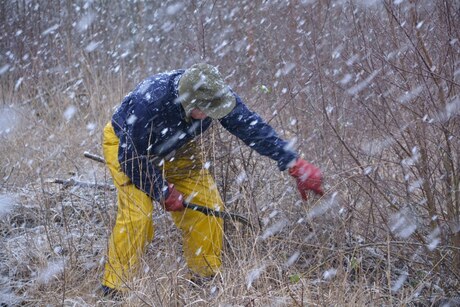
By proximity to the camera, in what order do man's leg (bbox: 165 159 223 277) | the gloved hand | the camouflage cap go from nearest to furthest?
1. the camouflage cap
2. the gloved hand
3. man's leg (bbox: 165 159 223 277)

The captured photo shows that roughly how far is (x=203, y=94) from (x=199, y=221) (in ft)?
3.18

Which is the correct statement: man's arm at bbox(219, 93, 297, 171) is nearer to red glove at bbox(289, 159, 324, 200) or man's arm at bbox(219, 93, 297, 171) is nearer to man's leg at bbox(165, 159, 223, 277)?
red glove at bbox(289, 159, 324, 200)

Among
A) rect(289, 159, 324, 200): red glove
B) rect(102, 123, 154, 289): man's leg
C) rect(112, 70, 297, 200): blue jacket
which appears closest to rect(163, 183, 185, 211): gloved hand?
rect(112, 70, 297, 200): blue jacket

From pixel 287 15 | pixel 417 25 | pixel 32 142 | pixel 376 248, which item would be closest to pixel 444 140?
pixel 417 25

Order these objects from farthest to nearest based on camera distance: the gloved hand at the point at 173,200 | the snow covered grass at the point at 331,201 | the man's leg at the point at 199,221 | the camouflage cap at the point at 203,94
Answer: the man's leg at the point at 199,221
the gloved hand at the point at 173,200
the camouflage cap at the point at 203,94
the snow covered grass at the point at 331,201

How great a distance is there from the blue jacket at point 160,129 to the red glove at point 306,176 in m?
0.09

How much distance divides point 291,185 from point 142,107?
1.38 metres

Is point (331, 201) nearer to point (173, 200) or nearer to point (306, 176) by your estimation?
point (306, 176)

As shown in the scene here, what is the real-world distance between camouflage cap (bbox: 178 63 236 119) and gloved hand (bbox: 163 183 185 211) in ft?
1.71

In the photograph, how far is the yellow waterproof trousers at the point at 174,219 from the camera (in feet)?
A: 14.3

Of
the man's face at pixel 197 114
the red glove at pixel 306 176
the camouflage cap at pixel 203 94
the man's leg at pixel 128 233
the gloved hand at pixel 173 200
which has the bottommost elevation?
the man's leg at pixel 128 233

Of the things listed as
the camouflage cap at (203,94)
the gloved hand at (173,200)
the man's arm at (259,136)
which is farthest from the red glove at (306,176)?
the gloved hand at (173,200)

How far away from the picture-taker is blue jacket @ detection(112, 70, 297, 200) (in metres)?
4.38

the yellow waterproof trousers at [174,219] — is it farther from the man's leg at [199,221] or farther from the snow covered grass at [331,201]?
the snow covered grass at [331,201]
